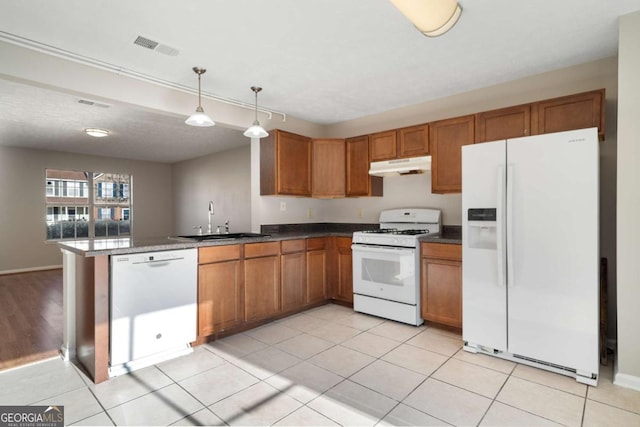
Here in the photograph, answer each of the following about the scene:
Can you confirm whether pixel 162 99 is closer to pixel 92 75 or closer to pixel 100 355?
pixel 92 75

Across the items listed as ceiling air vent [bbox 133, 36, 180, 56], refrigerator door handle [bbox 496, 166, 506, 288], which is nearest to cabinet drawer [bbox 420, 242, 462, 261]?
refrigerator door handle [bbox 496, 166, 506, 288]

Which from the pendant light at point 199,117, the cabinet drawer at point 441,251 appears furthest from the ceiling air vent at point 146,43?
the cabinet drawer at point 441,251

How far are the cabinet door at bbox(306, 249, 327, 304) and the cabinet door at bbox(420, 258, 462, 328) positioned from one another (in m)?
1.29

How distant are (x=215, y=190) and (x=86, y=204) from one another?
9.80 ft

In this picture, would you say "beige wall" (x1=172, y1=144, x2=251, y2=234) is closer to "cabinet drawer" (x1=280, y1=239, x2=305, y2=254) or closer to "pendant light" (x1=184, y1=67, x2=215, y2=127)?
"cabinet drawer" (x1=280, y1=239, x2=305, y2=254)

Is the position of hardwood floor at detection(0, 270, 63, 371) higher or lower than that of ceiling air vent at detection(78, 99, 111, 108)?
lower

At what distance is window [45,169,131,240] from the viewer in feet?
23.3

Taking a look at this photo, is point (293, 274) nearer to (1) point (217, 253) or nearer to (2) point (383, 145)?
(1) point (217, 253)

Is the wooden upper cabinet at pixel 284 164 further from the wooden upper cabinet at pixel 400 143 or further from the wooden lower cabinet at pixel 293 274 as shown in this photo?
the wooden upper cabinet at pixel 400 143

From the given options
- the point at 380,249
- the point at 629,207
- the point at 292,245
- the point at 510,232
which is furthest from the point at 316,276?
the point at 629,207

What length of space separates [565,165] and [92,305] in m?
3.58

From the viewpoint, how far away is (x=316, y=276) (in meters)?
4.14

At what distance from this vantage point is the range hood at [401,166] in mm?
3676

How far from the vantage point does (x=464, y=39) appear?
2521mm
